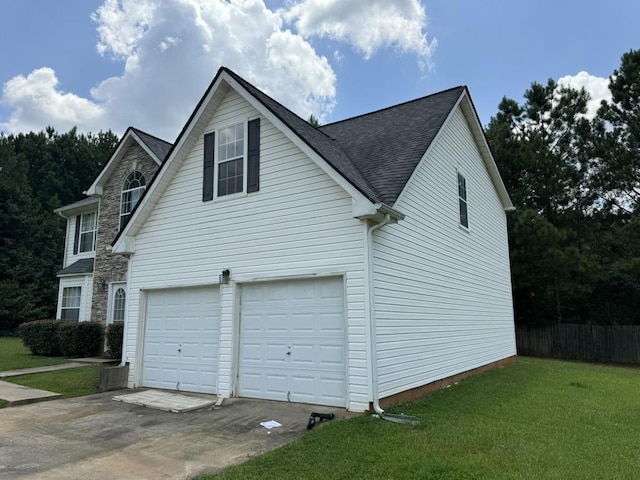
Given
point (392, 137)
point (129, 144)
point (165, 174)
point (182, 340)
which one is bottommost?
point (182, 340)

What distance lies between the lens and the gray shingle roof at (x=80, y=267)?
16719 mm

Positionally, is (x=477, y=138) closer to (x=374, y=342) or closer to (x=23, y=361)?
(x=374, y=342)

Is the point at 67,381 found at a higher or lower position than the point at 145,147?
lower

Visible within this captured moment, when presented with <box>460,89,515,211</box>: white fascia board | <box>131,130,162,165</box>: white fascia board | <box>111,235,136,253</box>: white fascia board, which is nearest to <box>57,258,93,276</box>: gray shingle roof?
<box>131,130,162,165</box>: white fascia board

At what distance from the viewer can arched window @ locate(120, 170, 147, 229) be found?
637 inches

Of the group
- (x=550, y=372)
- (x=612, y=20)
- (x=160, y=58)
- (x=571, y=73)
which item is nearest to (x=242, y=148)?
(x=160, y=58)

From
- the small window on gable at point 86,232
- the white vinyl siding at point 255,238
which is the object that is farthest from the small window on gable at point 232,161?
the small window on gable at point 86,232

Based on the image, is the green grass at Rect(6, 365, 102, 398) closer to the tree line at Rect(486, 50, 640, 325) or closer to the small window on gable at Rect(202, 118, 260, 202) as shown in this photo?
the small window on gable at Rect(202, 118, 260, 202)

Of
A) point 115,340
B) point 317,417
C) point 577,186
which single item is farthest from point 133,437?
point 577,186

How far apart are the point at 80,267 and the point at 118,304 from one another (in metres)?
2.85

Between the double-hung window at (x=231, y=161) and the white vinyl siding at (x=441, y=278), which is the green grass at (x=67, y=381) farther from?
the white vinyl siding at (x=441, y=278)

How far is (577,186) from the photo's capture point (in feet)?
71.7

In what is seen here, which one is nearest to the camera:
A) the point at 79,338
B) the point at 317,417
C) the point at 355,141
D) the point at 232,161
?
the point at 317,417

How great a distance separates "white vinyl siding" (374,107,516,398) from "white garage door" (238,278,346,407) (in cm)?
84
